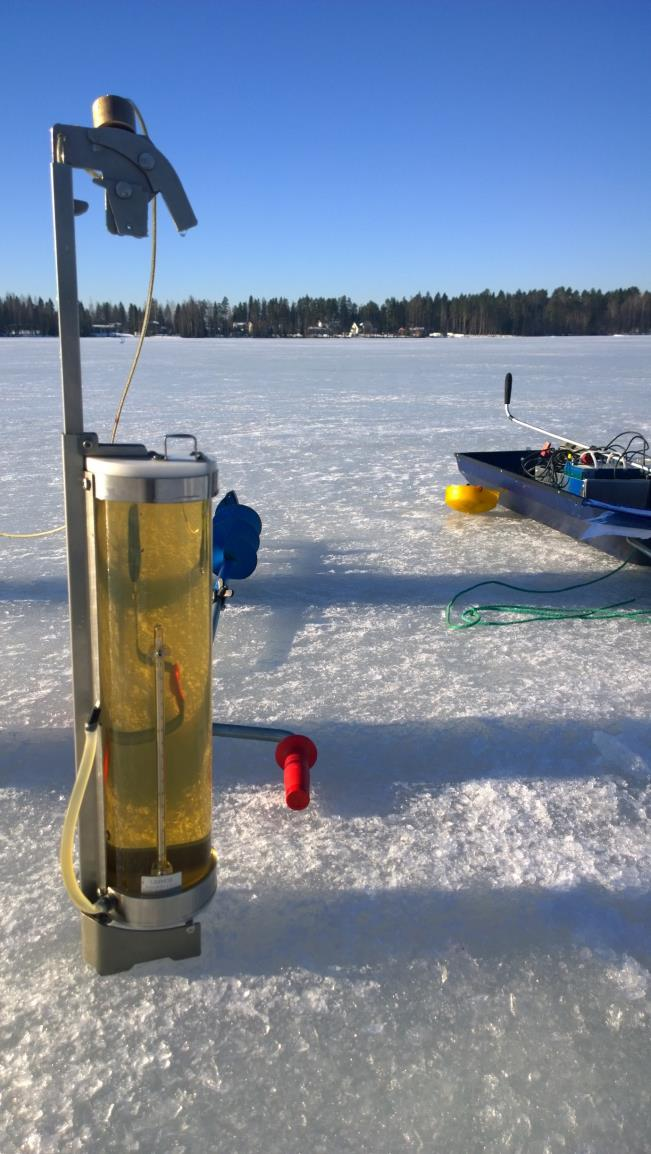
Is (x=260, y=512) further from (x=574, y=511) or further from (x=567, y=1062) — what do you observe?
(x=567, y=1062)

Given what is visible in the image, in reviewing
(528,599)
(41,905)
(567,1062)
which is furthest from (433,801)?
(528,599)

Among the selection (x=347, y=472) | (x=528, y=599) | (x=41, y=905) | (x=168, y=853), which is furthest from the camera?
(x=347, y=472)

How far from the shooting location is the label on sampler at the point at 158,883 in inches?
59.8

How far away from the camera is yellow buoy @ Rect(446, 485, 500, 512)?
5676mm

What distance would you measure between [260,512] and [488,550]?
168 centimetres

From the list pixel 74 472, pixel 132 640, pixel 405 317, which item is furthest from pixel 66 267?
pixel 405 317

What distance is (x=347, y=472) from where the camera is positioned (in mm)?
7332

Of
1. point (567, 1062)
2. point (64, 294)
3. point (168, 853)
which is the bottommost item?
point (567, 1062)

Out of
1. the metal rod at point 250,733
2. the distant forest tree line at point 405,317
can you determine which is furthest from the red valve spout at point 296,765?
the distant forest tree line at point 405,317

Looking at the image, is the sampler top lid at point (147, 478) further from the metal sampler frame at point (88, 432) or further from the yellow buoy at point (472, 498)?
the yellow buoy at point (472, 498)

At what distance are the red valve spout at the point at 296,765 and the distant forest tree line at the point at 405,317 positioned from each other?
3133 inches

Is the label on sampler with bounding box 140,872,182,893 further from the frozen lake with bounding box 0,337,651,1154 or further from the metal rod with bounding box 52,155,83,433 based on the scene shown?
the metal rod with bounding box 52,155,83,433

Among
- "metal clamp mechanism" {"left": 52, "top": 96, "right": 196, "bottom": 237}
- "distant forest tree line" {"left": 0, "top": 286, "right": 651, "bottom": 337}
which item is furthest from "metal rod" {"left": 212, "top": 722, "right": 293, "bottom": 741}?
"distant forest tree line" {"left": 0, "top": 286, "right": 651, "bottom": 337}

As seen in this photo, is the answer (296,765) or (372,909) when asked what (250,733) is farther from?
(372,909)
